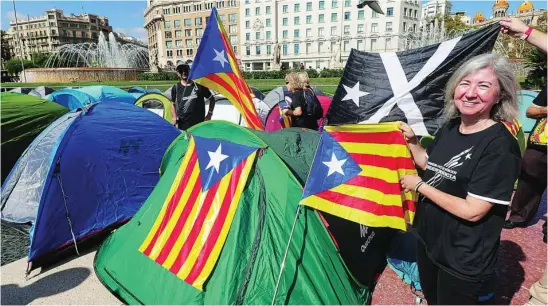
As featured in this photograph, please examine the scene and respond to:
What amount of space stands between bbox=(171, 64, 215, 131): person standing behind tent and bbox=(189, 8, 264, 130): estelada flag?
43.9 inches

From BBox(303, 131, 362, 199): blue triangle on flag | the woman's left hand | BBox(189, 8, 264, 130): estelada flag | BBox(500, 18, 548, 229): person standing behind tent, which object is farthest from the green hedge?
the woman's left hand

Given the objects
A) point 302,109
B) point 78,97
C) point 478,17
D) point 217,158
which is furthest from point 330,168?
point 478,17

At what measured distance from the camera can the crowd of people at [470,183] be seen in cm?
165

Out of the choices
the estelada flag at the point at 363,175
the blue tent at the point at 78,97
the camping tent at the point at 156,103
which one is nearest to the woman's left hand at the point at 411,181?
the estelada flag at the point at 363,175

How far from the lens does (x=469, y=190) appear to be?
1.69 m

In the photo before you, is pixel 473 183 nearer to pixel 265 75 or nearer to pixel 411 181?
pixel 411 181

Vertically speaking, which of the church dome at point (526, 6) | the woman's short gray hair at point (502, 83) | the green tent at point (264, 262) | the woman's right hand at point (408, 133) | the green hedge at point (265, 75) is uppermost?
the church dome at point (526, 6)

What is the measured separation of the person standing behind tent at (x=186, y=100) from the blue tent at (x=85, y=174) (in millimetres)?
456

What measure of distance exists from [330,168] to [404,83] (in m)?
1.34

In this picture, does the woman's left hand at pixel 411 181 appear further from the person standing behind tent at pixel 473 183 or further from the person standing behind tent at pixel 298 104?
the person standing behind tent at pixel 298 104

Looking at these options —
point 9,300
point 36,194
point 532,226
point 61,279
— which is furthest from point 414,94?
point 36,194

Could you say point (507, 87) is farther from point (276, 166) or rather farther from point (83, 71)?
point (83, 71)

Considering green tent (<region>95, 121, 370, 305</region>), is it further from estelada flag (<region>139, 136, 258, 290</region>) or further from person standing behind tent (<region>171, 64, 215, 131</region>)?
person standing behind tent (<region>171, 64, 215, 131</region>)

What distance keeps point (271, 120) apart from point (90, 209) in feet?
14.7
